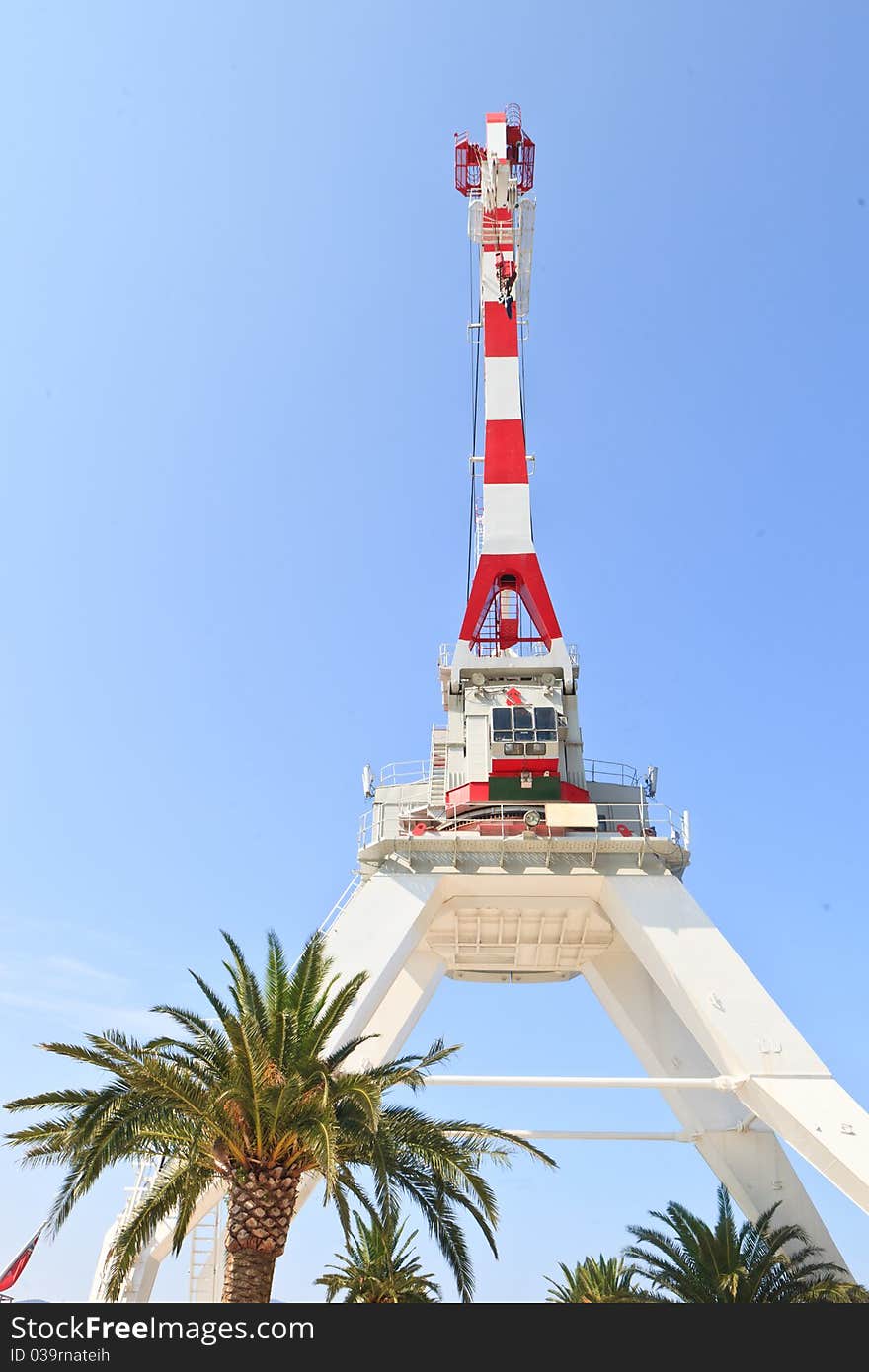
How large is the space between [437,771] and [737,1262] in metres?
14.2

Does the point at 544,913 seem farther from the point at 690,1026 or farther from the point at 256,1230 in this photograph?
the point at 256,1230

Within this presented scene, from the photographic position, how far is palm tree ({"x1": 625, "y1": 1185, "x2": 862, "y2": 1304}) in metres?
21.6

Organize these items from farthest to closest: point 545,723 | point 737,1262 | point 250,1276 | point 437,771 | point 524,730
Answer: point 437,771, point 545,723, point 524,730, point 737,1262, point 250,1276

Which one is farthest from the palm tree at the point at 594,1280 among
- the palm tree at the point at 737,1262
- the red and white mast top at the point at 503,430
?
the red and white mast top at the point at 503,430

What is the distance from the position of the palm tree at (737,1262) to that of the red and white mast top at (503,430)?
13904mm

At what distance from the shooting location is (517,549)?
32.7 m

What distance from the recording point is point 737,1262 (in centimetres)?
2225

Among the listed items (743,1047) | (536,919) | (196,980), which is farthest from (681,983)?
(196,980)

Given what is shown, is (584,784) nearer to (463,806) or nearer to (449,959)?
(463,806)

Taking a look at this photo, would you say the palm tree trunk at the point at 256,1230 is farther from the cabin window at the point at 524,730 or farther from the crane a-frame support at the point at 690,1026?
the cabin window at the point at 524,730

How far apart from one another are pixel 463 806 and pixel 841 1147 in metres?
11.8

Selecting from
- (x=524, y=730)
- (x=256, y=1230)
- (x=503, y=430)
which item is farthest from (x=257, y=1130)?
(x=503, y=430)

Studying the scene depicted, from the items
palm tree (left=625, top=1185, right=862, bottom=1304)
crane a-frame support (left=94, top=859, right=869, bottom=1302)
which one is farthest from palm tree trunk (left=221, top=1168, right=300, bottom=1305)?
palm tree (left=625, top=1185, right=862, bottom=1304)

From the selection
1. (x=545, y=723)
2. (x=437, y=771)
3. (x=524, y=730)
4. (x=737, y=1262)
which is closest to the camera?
(x=737, y=1262)
